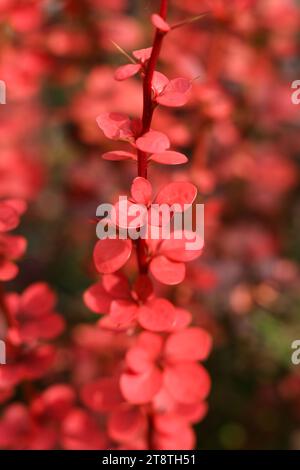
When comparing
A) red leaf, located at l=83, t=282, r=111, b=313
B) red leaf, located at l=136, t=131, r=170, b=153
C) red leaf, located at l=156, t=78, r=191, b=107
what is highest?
red leaf, located at l=156, t=78, r=191, b=107

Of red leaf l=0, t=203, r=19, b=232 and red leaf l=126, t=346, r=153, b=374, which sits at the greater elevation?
red leaf l=0, t=203, r=19, b=232

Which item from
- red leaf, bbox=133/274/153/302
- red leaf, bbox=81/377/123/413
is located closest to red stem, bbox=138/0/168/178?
red leaf, bbox=133/274/153/302

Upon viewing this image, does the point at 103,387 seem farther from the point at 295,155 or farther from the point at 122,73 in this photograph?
the point at 295,155

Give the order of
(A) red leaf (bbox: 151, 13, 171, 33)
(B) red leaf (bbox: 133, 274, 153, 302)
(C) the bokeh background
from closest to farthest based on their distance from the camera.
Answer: (A) red leaf (bbox: 151, 13, 171, 33), (B) red leaf (bbox: 133, 274, 153, 302), (C) the bokeh background

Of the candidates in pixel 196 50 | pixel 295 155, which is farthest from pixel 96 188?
pixel 295 155

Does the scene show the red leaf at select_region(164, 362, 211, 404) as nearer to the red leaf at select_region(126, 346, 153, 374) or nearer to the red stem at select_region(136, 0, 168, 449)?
the red leaf at select_region(126, 346, 153, 374)

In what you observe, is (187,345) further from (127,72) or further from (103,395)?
(127,72)
